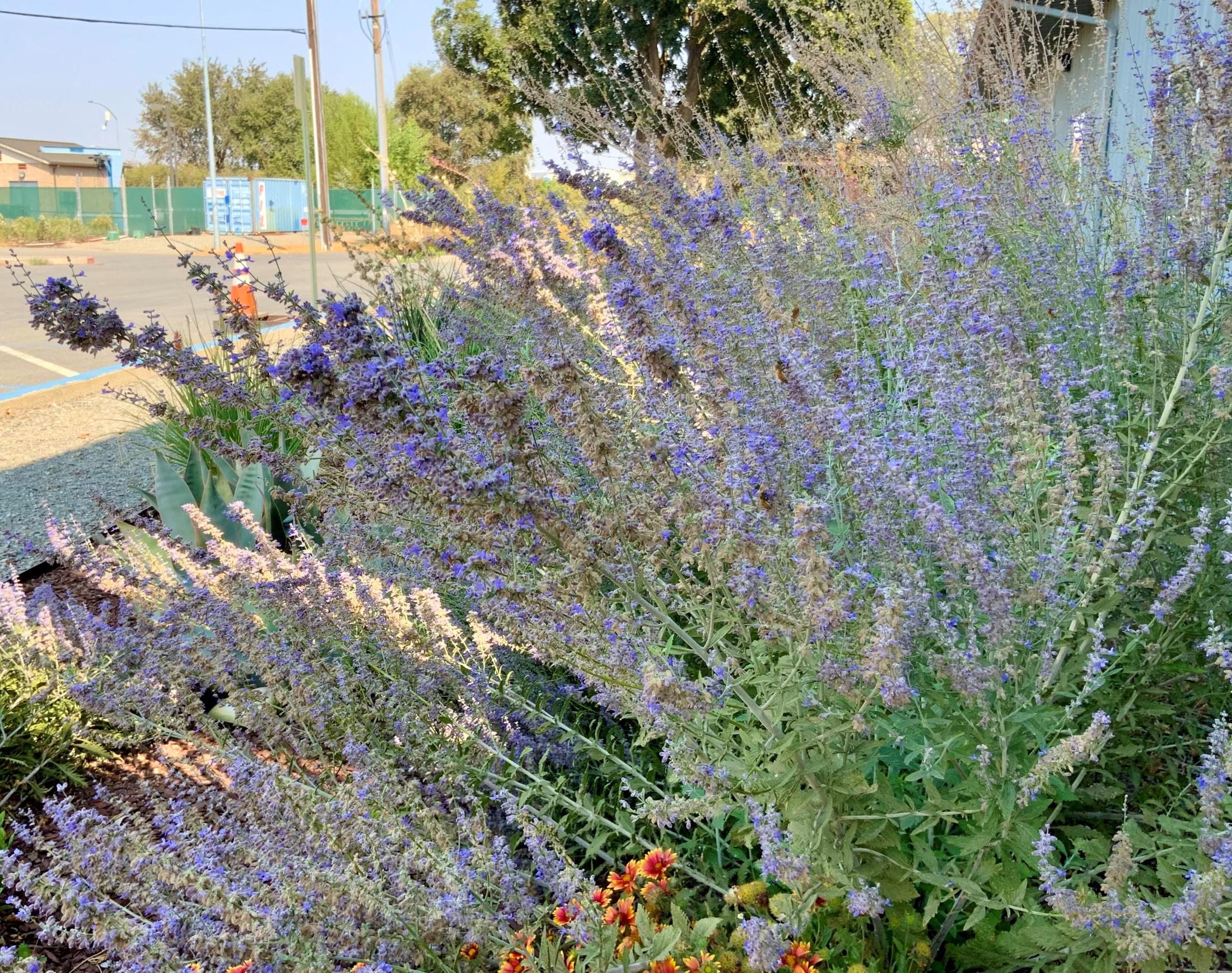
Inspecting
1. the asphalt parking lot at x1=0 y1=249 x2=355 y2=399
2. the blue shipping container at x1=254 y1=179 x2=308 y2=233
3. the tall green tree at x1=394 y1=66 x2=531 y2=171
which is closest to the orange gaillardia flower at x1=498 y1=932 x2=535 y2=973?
the asphalt parking lot at x1=0 y1=249 x2=355 y2=399

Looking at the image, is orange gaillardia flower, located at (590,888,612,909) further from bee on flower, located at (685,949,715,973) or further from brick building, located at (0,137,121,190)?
brick building, located at (0,137,121,190)

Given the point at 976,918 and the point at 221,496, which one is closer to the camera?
the point at 976,918

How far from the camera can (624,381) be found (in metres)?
3.24

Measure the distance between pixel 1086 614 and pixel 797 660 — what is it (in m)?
0.79

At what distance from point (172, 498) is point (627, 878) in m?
3.47

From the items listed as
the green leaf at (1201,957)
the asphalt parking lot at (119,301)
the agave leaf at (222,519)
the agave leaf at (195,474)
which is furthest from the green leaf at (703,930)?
the agave leaf at (195,474)

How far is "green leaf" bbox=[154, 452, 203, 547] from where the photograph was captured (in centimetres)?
462

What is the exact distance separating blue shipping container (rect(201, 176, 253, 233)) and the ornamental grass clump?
156 ft

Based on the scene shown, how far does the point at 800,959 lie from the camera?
74.1 inches

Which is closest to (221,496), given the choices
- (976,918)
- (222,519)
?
(222,519)

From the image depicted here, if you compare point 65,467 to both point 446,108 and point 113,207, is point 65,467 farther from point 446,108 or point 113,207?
point 113,207

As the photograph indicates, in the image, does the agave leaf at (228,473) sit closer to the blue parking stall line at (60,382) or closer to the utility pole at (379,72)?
the blue parking stall line at (60,382)

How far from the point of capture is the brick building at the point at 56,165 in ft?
240

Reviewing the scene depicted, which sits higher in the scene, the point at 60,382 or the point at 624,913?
the point at 60,382
